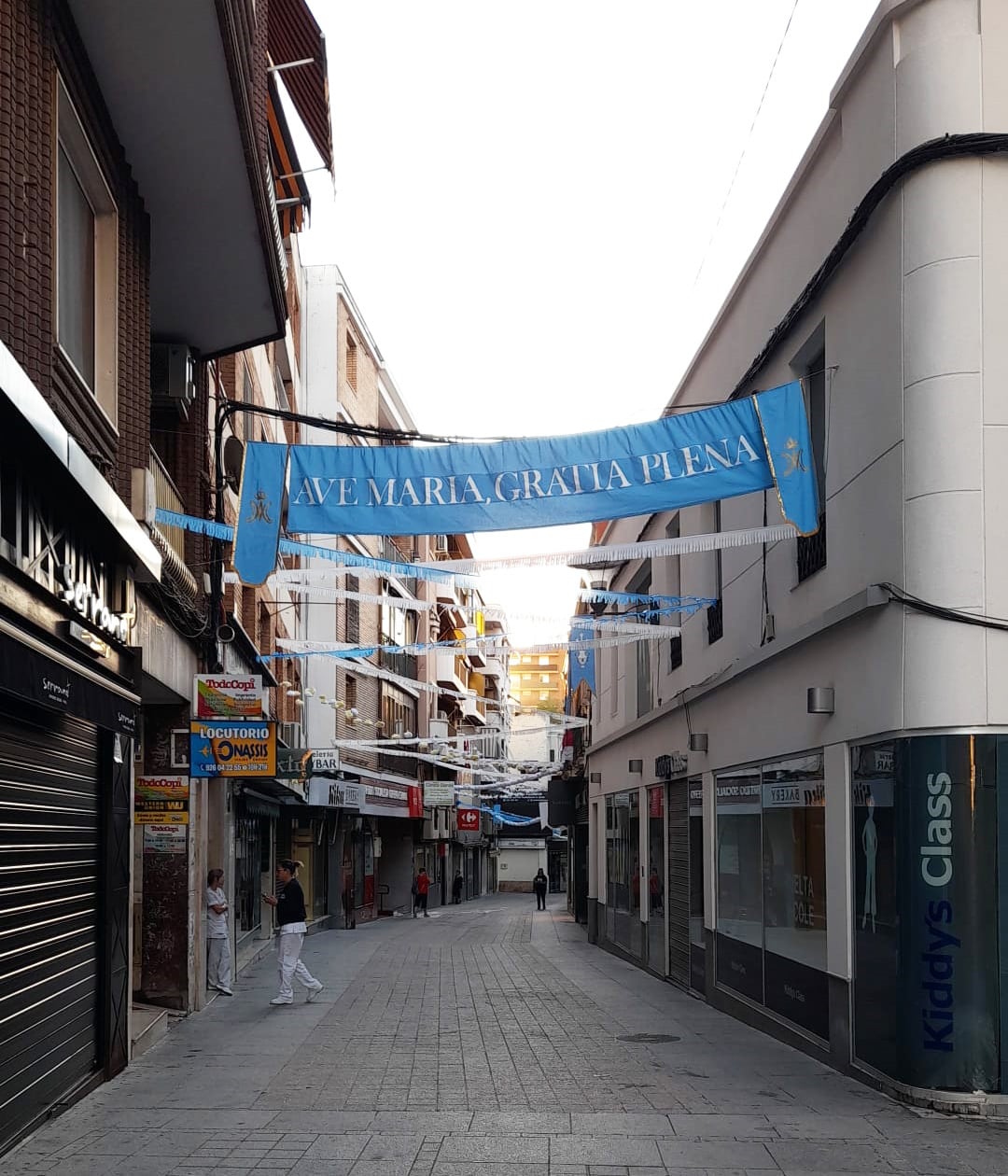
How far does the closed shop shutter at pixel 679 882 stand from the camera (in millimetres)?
19625

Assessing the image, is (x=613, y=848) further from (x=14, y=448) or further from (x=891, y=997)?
(x=14, y=448)

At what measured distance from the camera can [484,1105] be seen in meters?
10.0

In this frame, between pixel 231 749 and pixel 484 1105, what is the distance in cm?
669

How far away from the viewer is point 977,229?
10031 mm

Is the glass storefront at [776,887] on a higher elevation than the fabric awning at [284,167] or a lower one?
lower

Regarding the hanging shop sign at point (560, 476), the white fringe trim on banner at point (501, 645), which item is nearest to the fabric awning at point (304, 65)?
the white fringe trim on banner at point (501, 645)

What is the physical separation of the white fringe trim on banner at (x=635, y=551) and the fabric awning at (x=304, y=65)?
7545 millimetres

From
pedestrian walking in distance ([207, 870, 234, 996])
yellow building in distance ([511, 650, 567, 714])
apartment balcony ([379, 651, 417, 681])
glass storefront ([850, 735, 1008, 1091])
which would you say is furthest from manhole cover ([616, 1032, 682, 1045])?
yellow building in distance ([511, 650, 567, 714])

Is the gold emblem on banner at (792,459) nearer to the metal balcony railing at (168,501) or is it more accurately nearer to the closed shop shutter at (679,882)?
the metal balcony railing at (168,501)

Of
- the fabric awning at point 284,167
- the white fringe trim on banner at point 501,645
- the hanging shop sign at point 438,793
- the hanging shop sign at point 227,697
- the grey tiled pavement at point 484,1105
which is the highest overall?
the fabric awning at point 284,167

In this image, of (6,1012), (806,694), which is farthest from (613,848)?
(6,1012)

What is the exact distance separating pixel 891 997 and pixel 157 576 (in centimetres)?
681

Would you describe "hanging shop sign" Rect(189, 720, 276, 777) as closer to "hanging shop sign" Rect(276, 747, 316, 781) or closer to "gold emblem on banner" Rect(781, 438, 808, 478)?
"hanging shop sign" Rect(276, 747, 316, 781)

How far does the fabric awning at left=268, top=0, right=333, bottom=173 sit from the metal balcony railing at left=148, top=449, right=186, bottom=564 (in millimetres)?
5102
